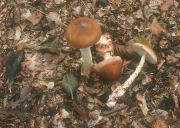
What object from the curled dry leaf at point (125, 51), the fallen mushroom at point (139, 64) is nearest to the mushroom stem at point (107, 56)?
the curled dry leaf at point (125, 51)

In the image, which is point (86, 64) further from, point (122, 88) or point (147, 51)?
point (147, 51)

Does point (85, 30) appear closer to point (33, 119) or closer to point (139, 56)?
point (139, 56)

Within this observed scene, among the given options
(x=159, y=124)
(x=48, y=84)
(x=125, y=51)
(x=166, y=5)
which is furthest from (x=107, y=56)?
(x=166, y=5)

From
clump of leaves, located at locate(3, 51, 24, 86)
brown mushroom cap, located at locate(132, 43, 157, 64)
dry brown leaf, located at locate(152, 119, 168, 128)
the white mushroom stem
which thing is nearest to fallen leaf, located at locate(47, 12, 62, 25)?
clump of leaves, located at locate(3, 51, 24, 86)

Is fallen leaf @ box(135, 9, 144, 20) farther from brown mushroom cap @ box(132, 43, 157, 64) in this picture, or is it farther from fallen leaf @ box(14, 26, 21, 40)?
fallen leaf @ box(14, 26, 21, 40)

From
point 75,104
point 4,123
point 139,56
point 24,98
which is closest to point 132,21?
point 139,56
